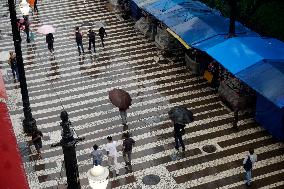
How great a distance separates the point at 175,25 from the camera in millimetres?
24297

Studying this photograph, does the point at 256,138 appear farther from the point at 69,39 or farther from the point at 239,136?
the point at 69,39

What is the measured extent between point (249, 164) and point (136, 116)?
21.2 ft

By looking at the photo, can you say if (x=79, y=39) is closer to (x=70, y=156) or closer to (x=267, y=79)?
(x=267, y=79)

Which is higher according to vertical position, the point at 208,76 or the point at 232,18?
the point at 232,18

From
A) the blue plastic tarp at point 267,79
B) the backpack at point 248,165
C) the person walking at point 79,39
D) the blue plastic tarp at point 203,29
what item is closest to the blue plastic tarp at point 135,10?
the person walking at point 79,39

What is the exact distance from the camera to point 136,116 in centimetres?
2045

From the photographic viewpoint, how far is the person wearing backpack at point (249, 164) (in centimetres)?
1527

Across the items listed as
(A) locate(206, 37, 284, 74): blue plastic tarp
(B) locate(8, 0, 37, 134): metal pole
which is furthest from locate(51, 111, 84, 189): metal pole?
(A) locate(206, 37, 284, 74): blue plastic tarp

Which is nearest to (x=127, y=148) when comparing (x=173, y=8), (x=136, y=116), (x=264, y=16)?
(x=136, y=116)

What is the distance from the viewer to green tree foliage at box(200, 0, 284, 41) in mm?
24531

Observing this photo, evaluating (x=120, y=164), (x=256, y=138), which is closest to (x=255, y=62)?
(x=256, y=138)

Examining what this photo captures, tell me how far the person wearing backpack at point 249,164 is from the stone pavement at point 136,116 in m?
0.36

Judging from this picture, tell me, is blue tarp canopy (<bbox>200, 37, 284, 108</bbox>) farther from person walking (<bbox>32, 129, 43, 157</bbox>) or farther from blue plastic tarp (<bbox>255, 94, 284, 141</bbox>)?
person walking (<bbox>32, 129, 43, 157</bbox>)

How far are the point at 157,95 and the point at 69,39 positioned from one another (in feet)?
29.6
